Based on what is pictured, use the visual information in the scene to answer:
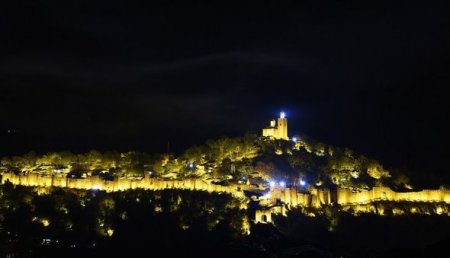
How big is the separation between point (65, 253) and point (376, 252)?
1328 inches

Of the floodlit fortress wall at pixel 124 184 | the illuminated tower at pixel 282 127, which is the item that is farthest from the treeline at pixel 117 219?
the illuminated tower at pixel 282 127

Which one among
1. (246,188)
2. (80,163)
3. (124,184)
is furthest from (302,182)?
(80,163)

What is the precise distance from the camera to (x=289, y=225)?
213 ft

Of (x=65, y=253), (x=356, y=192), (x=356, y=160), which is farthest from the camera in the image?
(x=356, y=160)

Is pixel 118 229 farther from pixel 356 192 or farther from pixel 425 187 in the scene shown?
pixel 425 187

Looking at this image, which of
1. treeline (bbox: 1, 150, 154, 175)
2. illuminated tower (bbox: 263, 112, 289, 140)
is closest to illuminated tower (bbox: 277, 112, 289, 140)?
illuminated tower (bbox: 263, 112, 289, 140)

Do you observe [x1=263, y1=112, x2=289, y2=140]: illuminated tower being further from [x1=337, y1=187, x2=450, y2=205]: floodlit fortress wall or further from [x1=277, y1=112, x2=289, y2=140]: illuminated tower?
[x1=337, y1=187, x2=450, y2=205]: floodlit fortress wall

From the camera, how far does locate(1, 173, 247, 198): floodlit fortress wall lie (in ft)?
230

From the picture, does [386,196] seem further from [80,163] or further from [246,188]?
[80,163]

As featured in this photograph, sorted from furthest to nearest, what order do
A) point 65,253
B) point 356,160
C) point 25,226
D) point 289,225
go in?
point 356,160 → point 289,225 → point 25,226 → point 65,253

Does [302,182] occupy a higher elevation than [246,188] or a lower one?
higher

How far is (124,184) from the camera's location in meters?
70.9

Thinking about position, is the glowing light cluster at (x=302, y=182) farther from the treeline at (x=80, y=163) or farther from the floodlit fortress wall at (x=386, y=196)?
the treeline at (x=80, y=163)

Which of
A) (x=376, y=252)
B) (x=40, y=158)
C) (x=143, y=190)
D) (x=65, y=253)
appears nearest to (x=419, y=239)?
(x=376, y=252)
